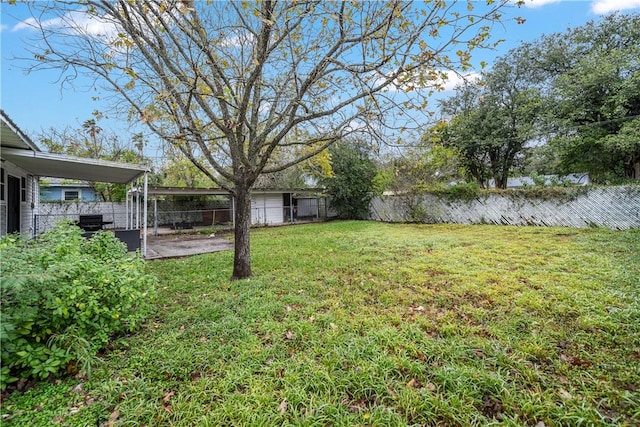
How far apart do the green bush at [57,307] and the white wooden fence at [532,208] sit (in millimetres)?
13179

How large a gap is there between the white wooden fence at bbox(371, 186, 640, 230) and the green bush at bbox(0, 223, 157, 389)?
13.2 meters

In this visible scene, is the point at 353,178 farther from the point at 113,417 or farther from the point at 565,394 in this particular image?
the point at 113,417

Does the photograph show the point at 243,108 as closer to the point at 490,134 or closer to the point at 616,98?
the point at 616,98

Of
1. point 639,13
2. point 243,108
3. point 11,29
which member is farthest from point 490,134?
point 11,29

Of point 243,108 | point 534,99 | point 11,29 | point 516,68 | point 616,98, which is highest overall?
point 516,68

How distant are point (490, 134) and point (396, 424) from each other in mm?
17200

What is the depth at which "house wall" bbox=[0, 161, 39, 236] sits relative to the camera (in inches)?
251

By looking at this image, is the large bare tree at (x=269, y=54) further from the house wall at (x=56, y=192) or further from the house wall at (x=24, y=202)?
the house wall at (x=56, y=192)

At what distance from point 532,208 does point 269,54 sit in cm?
1173

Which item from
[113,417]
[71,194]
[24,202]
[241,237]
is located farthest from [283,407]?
[71,194]

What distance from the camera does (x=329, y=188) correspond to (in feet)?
55.7

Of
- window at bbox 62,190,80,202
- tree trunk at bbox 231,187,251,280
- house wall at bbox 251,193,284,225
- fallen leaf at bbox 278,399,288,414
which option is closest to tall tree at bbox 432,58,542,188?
house wall at bbox 251,193,284,225

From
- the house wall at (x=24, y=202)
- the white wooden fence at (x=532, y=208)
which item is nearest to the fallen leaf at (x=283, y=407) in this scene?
the house wall at (x=24, y=202)

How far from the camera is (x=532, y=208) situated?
11.3m
